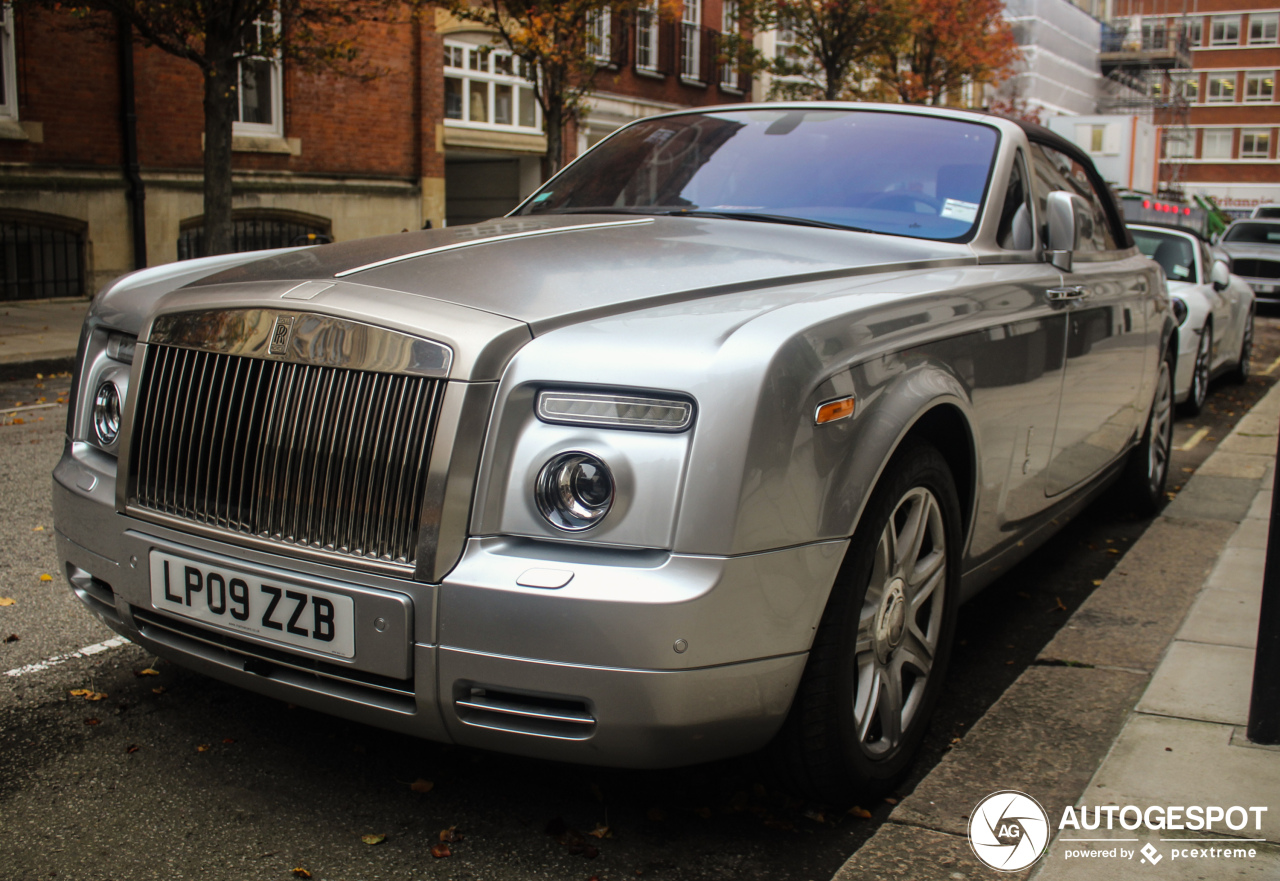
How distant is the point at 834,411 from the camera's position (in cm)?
241

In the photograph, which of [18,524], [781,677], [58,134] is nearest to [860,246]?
[781,677]

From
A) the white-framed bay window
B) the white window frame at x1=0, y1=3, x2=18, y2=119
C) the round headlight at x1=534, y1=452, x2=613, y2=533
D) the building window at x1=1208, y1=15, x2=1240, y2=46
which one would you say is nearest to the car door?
the round headlight at x1=534, y1=452, x2=613, y2=533

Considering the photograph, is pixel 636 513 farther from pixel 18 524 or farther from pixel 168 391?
pixel 18 524

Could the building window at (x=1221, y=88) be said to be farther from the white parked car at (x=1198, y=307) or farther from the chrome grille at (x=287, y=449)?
the chrome grille at (x=287, y=449)

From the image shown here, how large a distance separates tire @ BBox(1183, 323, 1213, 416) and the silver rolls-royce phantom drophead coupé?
7.00 m

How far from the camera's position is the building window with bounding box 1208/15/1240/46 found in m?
85.8

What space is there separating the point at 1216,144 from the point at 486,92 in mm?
78168

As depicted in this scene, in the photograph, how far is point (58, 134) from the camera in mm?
15844

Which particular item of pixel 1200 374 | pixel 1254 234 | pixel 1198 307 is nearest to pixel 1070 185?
pixel 1198 307

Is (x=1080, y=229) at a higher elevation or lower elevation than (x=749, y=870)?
higher

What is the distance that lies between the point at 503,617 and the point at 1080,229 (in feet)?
9.53

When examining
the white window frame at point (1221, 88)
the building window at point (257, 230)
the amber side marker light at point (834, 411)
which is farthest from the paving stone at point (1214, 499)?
the white window frame at point (1221, 88)

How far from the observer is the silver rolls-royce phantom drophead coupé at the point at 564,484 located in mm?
2223

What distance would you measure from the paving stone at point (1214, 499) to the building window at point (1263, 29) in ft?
307
